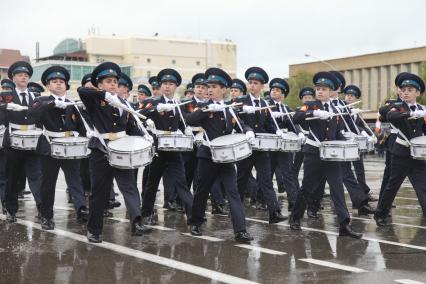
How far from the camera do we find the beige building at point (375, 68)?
74000 millimetres

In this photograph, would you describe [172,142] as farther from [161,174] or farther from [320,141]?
[320,141]

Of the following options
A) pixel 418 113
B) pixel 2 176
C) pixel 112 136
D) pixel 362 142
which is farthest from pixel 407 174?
pixel 2 176

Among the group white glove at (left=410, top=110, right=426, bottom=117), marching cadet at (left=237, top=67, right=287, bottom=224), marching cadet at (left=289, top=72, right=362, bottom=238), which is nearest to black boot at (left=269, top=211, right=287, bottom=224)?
marching cadet at (left=237, top=67, right=287, bottom=224)

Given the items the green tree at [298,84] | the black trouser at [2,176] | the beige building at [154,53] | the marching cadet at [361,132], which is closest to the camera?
the black trouser at [2,176]

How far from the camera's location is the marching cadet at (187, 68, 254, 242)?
32.2ft

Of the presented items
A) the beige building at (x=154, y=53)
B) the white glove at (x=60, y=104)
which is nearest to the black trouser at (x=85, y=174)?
the white glove at (x=60, y=104)

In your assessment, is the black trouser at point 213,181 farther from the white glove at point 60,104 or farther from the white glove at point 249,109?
the white glove at point 60,104

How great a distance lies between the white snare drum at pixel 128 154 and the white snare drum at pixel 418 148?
374 centimetres

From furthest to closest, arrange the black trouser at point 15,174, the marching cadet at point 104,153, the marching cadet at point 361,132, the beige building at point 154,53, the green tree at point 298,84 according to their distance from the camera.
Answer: the beige building at point 154,53, the green tree at point 298,84, the marching cadet at point 361,132, the black trouser at point 15,174, the marching cadet at point 104,153

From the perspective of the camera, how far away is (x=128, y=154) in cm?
895

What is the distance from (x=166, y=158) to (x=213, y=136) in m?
1.44

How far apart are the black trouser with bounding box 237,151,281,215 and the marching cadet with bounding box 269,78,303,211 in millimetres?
1332

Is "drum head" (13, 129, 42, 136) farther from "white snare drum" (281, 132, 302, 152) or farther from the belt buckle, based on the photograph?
"white snare drum" (281, 132, 302, 152)

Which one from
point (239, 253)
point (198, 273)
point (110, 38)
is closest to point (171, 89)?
point (239, 253)
